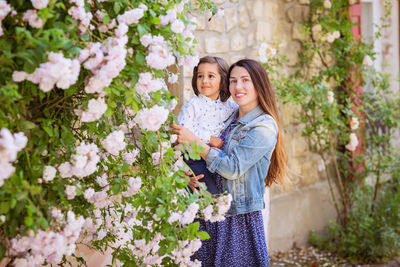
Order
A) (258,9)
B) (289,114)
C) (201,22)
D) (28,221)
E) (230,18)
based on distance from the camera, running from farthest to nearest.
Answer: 1. (289,114)
2. (258,9)
3. (230,18)
4. (201,22)
5. (28,221)

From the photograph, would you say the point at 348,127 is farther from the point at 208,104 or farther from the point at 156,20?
the point at 156,20

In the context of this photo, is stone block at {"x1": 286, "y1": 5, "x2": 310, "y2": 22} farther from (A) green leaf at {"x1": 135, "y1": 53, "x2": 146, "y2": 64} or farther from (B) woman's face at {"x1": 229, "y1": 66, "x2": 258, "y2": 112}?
(A) green leaf at {"x1": 135, "y1": 53, "x2": 146, "y2": 64}

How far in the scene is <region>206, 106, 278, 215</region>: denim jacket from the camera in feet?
8.36

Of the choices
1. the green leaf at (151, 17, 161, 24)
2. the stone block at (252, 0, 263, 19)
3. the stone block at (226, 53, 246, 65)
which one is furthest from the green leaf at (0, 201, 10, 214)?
the stone block at (252, 0, 263, 19)

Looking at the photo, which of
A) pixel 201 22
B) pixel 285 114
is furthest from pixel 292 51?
pixel 201 22

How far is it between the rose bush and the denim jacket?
0.32m

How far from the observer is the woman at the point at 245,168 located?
2.57m

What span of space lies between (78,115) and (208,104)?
118 cm

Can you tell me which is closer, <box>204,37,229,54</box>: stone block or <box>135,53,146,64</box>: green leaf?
<box>135,53,146,64</box>: green leaf

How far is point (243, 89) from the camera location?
2.71 metres

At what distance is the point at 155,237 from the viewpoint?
2.13m

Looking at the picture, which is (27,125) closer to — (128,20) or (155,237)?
(128,20)

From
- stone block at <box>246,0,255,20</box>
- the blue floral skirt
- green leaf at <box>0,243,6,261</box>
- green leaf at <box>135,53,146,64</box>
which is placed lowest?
the blue floral skirt

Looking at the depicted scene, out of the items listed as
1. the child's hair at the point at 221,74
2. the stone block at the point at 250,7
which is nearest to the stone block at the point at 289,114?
the stone block at the point at 250,7
